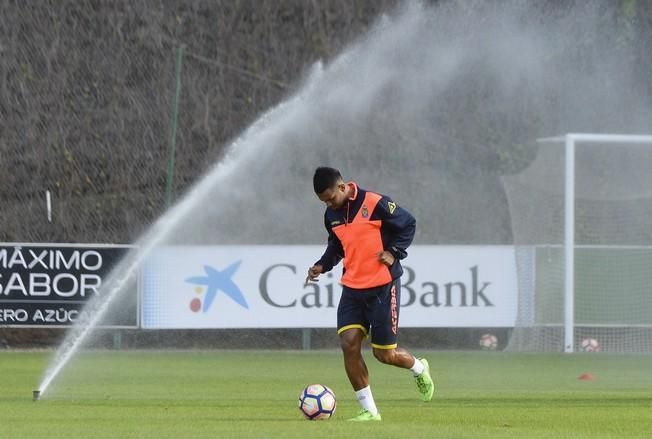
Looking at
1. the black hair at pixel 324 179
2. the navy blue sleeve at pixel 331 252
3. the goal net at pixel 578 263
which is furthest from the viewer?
the goal net at pixel 578 263

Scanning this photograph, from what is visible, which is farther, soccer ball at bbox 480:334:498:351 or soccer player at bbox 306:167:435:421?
soccer ball at bbox 480:334:498:351

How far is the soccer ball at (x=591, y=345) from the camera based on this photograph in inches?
898

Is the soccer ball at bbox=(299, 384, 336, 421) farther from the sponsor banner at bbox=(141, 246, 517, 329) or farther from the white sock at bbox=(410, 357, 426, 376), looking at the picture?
the sponsor banner at bbox=(141, 246, 517, 329)

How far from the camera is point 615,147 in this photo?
2622cm

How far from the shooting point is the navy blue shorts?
1177cm

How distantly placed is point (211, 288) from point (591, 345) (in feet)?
17.9

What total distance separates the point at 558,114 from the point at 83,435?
67.0 feet

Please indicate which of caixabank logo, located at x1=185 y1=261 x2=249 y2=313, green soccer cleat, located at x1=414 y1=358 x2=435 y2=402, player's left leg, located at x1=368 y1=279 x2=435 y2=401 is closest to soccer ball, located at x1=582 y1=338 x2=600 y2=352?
caixabank logo, located at x1=185 y1=261 x2=249 y2=313

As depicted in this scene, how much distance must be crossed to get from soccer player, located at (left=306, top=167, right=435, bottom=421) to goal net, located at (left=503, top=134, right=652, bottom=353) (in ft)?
35.7

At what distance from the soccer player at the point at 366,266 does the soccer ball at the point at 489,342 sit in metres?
11.4

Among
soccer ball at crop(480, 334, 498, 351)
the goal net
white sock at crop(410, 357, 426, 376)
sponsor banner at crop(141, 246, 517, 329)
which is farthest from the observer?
soccer ball at crop(480, 334, 498, 351)

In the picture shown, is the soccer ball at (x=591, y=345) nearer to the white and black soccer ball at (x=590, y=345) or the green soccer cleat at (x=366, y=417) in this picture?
the white and black soccer ball at (x=590, y=345)

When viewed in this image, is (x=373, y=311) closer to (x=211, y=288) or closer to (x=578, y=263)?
(x=211, y=288)

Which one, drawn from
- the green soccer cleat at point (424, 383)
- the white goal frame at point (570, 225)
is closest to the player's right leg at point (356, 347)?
the green soccer cleat at point (424, 383)
